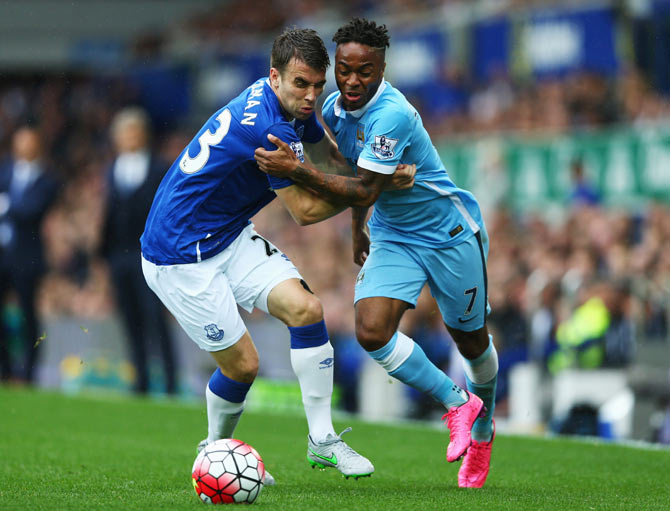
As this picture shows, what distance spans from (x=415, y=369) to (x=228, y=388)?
1.00m

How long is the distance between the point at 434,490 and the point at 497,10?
9.59 m

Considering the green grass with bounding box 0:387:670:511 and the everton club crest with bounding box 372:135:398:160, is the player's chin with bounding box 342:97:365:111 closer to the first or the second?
the everton club crest with bounding box 372:135:398:160

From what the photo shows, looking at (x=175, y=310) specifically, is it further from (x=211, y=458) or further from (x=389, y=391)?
(x=389, y=391)

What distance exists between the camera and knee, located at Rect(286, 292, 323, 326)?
5488mm

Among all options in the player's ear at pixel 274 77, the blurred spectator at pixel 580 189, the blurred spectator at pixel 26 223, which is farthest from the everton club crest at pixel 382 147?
the blurred spectator at pixel 26 223

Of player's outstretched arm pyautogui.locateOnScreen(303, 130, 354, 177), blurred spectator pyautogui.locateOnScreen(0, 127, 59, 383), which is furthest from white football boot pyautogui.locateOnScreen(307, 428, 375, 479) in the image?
blurred spectator pyautogui.locateOnScreen(0, 127, 59, 383)

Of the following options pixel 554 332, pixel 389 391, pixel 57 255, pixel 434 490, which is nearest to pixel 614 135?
pixel 554 332

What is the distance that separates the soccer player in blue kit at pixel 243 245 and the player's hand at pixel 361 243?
74cm

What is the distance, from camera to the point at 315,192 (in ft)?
18.1

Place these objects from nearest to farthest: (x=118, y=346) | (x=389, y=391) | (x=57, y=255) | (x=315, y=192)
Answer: (x=315, y=192), (x=389, y=391), (x=118, y=346), (x=57, y=255)

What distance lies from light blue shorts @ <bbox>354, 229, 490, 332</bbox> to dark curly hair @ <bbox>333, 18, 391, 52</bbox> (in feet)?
3.69

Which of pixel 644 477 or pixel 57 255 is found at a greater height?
pixel 57 255

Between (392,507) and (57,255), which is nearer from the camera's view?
(392,507)

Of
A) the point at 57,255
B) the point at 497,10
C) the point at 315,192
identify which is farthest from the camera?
the point at 57,255
